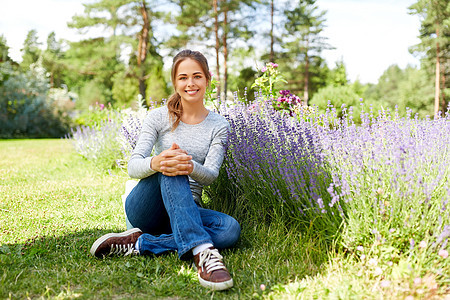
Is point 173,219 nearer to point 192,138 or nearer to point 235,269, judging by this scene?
point 235,269

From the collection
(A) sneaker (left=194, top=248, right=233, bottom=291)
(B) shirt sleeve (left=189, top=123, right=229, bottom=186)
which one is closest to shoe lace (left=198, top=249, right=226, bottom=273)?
(A) sneaker (left=194, top=248, right=233, bottom=291)

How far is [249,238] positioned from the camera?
246cm

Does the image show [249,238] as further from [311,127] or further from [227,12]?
[227,12]

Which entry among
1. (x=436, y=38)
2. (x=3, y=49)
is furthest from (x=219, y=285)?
(x=3, y=49)

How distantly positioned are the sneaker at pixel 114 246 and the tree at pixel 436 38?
18.5 m

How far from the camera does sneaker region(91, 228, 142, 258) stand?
2244mm

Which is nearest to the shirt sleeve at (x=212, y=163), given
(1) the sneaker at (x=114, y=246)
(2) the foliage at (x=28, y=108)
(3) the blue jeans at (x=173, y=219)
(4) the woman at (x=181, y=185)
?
(4) the woman at (x=181, y=185)

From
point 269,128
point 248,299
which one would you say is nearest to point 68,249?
point 248,299

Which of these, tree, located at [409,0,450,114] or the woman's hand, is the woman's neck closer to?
the woman's hand

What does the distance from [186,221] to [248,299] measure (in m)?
0.51

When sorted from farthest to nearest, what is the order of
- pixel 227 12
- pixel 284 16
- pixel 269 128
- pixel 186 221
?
pixel 284 16, pixel 227 12, pixel 269 128, pixel 186 221

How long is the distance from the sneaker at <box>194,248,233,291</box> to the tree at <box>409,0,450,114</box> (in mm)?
18474

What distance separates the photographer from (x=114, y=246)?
2.27 m

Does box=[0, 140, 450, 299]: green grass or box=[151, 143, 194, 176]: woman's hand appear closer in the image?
box=[0, 140, 450, 299]: green grass
